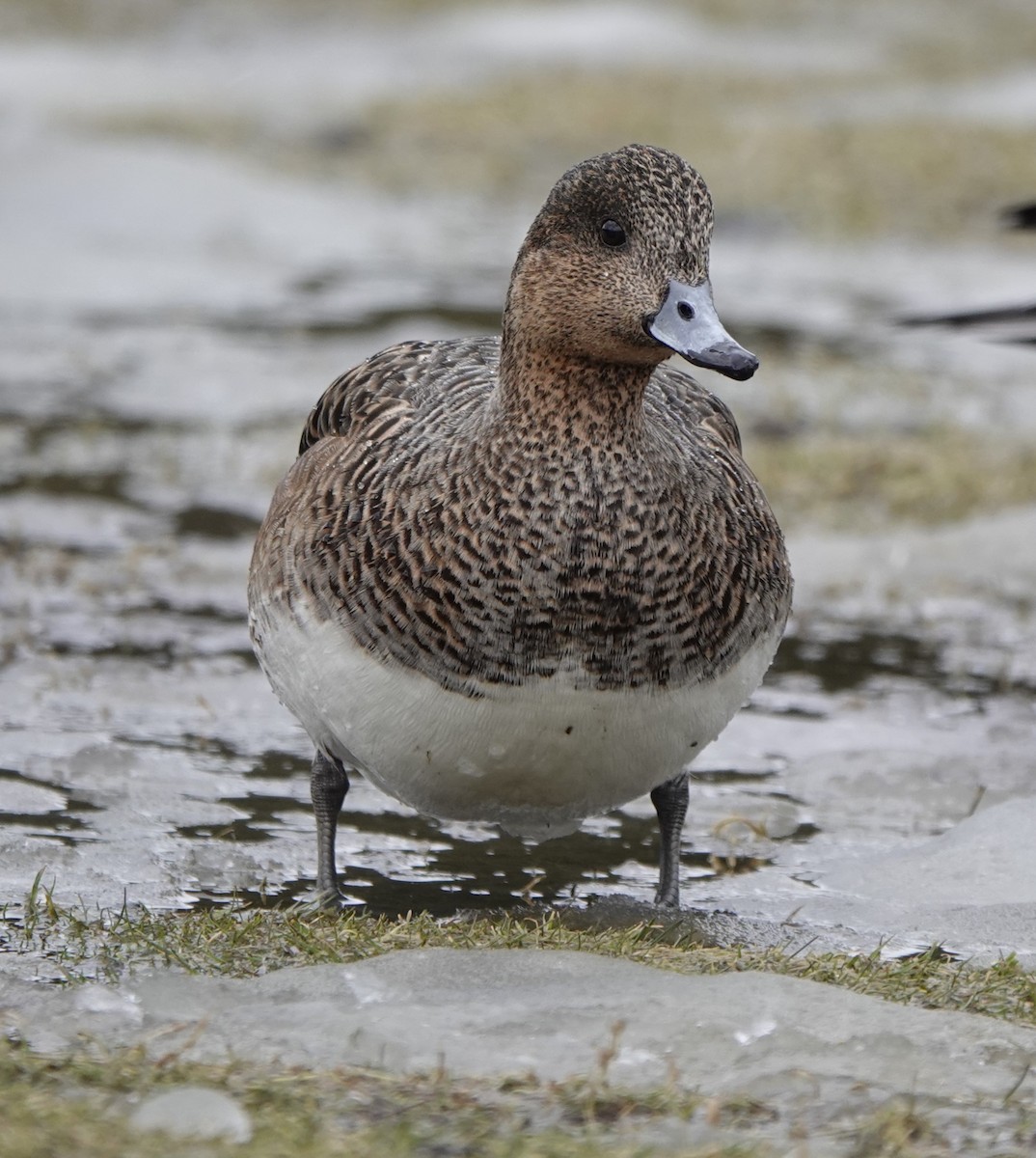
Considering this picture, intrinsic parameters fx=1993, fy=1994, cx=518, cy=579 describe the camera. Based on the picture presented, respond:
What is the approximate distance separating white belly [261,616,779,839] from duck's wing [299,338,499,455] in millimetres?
568

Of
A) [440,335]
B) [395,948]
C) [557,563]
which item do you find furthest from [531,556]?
[440,335]

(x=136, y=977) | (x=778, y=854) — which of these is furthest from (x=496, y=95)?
(x=136, y=977)

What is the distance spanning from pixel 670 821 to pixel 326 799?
0.79 meters

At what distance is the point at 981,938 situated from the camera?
429 centimetres

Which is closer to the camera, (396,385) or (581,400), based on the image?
(581,400)

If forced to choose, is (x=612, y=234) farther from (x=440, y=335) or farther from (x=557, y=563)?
(x=440, y=335)

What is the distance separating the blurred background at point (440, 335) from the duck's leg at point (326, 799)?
153mm

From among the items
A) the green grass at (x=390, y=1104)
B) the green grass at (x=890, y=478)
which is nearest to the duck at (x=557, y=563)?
the green grass at (x=390, y=1104)

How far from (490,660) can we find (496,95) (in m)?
14.1

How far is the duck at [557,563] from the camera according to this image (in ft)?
12.9

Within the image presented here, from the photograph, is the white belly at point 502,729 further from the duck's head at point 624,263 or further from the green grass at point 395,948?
the duck's head at point 624,263

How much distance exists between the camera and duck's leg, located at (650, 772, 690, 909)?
14.9ft

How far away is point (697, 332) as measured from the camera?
385 centimetres

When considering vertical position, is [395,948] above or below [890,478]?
below
